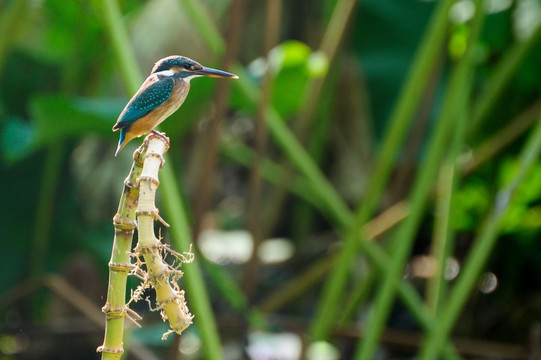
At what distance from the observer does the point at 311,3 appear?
3.79 m

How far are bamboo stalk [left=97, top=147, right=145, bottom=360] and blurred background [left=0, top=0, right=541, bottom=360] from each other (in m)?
0.83

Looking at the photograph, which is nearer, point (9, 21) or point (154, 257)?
point (154, 257)

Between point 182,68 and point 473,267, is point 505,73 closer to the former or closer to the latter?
point 473,267

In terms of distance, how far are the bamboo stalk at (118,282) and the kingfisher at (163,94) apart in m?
0.10

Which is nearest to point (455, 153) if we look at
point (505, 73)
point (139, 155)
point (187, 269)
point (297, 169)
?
point (505, 73)

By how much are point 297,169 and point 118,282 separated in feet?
7.75

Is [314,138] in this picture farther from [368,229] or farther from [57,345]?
[57,345]

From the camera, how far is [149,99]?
697 mm

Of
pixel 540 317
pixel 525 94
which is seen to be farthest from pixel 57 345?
pixel 525 94

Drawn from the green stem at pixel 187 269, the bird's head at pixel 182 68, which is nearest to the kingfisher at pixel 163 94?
the bird's head at pixel 182 68

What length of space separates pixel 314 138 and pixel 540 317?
1175mm

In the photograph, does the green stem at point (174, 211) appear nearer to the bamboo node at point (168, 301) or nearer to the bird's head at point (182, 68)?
the bird's head at point (182, 68)

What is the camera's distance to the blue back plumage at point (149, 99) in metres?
0.69

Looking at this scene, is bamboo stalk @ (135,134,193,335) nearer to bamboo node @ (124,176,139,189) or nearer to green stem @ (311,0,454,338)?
bamboo node @ (124,176,139,189)
